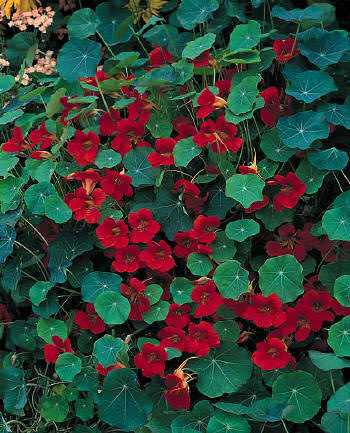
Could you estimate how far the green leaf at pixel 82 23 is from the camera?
3.14 m

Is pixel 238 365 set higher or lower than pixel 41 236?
lower

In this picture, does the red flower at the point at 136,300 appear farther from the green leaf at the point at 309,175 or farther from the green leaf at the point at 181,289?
the green leaf at the point at 309,175

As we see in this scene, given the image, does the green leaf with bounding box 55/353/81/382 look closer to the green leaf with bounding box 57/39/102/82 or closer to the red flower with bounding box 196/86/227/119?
the red flower with bounding box 196/86/227/119

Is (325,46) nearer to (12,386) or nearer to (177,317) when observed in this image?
(177,317)

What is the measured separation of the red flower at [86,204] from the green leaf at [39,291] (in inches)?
11.2

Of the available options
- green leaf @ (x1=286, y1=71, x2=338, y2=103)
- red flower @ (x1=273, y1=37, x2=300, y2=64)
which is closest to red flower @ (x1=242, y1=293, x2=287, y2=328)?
green leaf @ (x1=286, y1=71, x2=338, y2=103)

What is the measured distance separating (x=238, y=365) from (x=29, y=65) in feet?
6.08

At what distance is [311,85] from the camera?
2492 mm

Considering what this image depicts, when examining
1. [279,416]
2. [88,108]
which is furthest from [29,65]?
[279,416]

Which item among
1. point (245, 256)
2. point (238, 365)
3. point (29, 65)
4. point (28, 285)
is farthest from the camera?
point (29, 65)

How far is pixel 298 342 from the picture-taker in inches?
93.8

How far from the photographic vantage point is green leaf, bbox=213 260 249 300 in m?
2.24

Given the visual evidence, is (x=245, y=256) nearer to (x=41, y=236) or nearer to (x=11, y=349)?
(x=41, y=236)

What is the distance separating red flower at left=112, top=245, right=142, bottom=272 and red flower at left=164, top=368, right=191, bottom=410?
415mm
